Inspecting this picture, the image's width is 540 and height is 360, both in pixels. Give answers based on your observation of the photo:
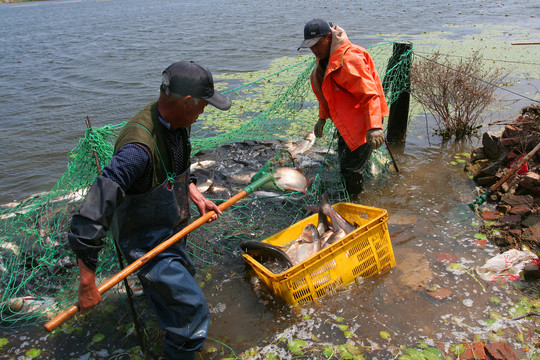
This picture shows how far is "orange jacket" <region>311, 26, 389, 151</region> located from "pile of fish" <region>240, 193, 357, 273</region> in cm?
83

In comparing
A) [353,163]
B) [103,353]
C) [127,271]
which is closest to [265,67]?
[353,163]

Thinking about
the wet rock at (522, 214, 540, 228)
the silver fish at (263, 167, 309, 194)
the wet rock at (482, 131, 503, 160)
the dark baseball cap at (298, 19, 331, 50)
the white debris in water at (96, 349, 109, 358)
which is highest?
the dark baseball cap at (298, 19, 331, 50)

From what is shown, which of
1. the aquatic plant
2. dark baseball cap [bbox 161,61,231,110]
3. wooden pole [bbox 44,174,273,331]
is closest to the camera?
wooden pole [bbox 44,174,273,331]

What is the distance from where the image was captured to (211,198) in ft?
18.0

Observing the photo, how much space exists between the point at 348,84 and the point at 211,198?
240 centimetres

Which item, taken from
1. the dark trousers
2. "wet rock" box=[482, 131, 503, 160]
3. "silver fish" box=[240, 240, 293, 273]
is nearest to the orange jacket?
the dark trousers

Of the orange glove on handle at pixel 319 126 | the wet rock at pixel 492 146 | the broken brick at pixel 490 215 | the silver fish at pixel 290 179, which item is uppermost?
the orange glove on handle at pixel 319 126

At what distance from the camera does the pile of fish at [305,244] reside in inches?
148

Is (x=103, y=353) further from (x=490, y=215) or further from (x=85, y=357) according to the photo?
(x=490, y=215)

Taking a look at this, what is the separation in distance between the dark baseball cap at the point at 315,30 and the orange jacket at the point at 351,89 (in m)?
0.13

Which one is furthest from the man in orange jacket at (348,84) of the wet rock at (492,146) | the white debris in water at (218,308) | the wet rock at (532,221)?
the wet rock at (492,146)

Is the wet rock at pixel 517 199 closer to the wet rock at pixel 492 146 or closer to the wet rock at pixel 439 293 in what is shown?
the wet rock at pixel 492 146

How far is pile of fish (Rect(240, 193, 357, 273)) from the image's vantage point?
12.3 ft

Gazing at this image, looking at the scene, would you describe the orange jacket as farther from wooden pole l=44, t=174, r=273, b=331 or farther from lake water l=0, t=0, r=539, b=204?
lake water l=0, t=0, r=539, b=204
